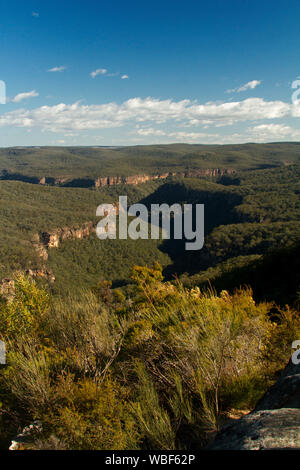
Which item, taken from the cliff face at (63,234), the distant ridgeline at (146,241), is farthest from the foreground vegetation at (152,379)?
the cliff face at (63,234)

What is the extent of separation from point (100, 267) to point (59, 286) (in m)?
17.3

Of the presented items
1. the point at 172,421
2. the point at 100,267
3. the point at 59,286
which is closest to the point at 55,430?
the point at 172,421

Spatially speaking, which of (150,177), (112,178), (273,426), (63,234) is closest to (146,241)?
(63,234)

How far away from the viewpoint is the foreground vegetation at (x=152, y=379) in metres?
5.20

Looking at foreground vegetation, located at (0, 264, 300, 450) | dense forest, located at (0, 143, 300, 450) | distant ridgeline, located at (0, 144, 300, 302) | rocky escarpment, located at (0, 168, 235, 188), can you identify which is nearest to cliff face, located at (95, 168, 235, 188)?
rocky escarpment, located at (0, 168, 235, 188)

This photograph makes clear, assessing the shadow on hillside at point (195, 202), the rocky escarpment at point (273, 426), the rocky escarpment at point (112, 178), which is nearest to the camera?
the rocky escarpment at point (273, 426)

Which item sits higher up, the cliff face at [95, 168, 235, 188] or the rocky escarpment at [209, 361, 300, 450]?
the cliff face at [95, 168, 235, 188]

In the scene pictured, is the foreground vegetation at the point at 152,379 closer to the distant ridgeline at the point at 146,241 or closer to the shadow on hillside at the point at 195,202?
the distant ridgeline at the point at 146,241

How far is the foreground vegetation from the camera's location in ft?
17.1

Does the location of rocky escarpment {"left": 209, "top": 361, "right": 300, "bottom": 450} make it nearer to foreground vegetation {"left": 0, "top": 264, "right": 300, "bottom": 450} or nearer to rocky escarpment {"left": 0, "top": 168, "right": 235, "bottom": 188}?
foreground vegetation {"left": 0, "top": 264, "right": 300, "bottom": 450}

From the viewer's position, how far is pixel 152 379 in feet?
22.1

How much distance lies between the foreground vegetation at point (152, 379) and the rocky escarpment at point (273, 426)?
1062mm

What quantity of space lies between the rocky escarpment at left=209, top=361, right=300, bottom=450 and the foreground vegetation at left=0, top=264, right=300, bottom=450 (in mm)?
1062
